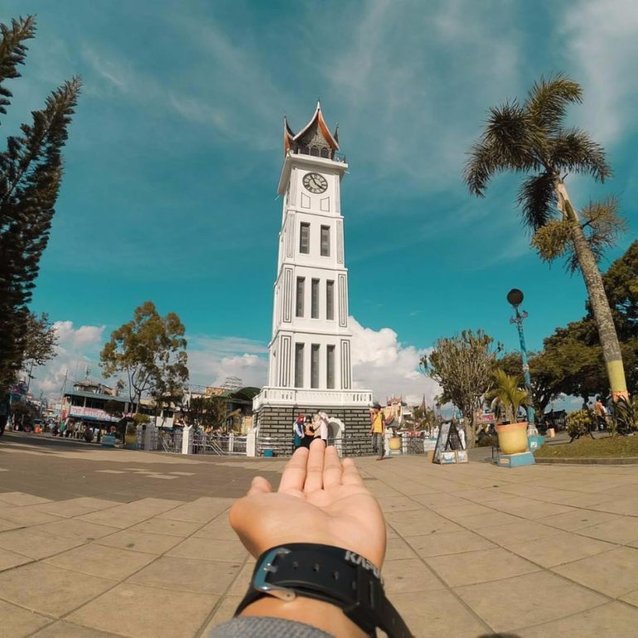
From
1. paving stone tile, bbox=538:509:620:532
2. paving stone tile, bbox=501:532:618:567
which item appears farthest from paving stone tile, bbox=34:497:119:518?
paving stone tile, bbox=538:509:620:532

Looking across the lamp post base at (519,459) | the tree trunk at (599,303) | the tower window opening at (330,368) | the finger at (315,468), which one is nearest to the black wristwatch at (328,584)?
the finger at (315,468)

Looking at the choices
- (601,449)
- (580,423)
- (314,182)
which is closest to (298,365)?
(314,182)

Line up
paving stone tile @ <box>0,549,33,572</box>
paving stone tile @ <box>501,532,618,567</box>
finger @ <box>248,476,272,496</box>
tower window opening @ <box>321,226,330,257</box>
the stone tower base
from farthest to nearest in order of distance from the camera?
tower window opening @ <box>321,226,330,257</box>
the stone tower base
paving stone tile @ <box>501,532,618,567</box>
paving stone tile @ <box>0,549,33,572</box>
finger @ <box>248,476,272,496</box>

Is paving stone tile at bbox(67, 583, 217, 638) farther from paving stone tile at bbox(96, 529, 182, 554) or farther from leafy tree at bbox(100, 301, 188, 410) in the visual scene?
leafy tree at bbox(100, 301, 188, 410)

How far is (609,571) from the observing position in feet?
7.52

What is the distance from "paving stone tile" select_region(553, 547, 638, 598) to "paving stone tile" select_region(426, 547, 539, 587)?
0.74 feet

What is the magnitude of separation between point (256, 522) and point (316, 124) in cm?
3764

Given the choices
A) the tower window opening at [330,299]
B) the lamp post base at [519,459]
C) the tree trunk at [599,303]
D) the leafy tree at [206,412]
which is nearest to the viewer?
the lamp post base at [519,459]

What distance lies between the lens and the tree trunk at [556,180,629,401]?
30.7 feet

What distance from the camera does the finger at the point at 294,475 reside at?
1775mm

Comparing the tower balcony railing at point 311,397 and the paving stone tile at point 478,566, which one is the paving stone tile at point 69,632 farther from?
the tower balcony railing at point 311,397

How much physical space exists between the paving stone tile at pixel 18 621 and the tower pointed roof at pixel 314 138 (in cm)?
3498

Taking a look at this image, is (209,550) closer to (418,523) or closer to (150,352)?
(418,523)

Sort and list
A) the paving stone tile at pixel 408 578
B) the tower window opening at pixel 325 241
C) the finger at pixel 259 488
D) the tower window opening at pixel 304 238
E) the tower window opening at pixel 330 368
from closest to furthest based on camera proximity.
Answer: the finger at pixel 259 488
the paving stone tile at pixel 408 578
the tower window opening at pixel 330 368
the tower window opening at pixel 304 238
the tower window opening at pixel 325 241
